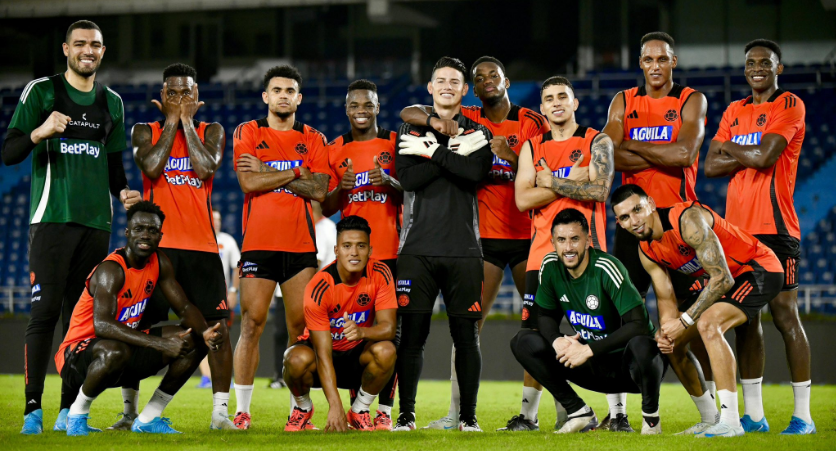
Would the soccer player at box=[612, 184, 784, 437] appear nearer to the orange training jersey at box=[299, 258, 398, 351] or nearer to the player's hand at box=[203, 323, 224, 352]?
the orange training jersey at box=[299, 258, 398, 351]

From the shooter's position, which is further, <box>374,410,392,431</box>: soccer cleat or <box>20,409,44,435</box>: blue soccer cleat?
<box>374,410,392,431</box>: soccer cleat

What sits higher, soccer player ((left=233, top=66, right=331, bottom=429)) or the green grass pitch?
Answer: soccer player ((left=233, top=66, right=331, bottom=429))

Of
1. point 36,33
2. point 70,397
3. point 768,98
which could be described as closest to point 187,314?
point 70,397

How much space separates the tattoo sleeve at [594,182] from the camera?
517 centimetres

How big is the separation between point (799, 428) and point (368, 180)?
3226mm

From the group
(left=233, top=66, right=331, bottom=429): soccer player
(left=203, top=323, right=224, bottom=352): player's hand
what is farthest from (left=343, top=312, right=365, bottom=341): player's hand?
(left=203, top=323, right=224, bottom=352): player's hand

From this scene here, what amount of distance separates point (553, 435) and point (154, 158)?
3089 mm

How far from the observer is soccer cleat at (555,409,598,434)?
4973 millimetres

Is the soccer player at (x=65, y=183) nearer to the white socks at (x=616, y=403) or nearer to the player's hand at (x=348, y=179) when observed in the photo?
the player's hand at (x=348, y=179)

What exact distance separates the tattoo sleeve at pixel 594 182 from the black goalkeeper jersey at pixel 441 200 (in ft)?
1.67

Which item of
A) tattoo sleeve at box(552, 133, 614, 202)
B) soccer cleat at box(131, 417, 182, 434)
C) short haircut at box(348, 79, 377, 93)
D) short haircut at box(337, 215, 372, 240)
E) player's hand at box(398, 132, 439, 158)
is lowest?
soccer cleat at box(131, 417, 182, 434)

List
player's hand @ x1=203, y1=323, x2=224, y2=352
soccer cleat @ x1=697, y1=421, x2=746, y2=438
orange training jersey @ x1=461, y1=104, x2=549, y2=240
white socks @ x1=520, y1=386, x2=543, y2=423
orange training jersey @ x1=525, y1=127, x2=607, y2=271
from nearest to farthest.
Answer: soccer cleat @ x1=697, y1=421, x2=746, y2=438
player's hand @ x1=203, y1=323, x2=224, y2=352
orange training jersey @ x1=525, y1=127, x2=607, y2=271
white socks @ x1=520, y1=386, x2=543, y2=423
orange training jersey @ x1=461, y1=104, x2=549, y2=240

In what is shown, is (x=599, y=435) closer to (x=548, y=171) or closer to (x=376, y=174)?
(x=548, y=171)

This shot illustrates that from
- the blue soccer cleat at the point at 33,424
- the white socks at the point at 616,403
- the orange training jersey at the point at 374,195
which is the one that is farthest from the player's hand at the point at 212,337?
the white socks at the point at 616,403
